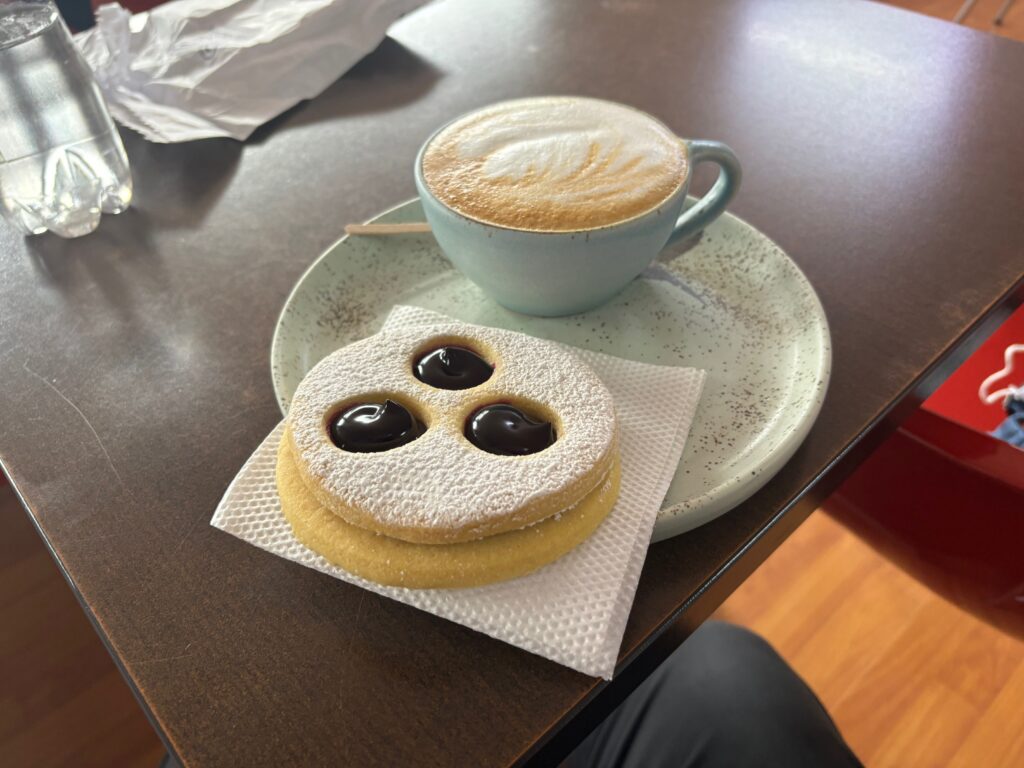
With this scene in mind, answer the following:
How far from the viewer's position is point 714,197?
0.58 m

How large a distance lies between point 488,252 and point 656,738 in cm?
45

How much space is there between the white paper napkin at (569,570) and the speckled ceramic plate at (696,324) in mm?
21

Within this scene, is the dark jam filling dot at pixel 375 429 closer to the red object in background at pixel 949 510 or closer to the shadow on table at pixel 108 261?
the shadow on table at pixel 108 261

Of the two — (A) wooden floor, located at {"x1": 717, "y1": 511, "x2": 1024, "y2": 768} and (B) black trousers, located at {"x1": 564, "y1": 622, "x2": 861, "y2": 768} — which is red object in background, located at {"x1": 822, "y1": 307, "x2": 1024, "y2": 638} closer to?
(B) black trousers, located at {"x1": 564, "y1": 622, "x2": 861, "y2": 768}

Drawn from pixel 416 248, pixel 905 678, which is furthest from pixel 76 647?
pixel 905 678

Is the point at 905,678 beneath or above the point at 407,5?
beneath

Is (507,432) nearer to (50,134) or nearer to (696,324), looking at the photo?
(696,324)

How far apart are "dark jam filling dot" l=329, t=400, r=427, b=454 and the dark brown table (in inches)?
3.1

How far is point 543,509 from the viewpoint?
374 mm

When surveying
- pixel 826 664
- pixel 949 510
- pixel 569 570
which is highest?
pixel 569 570

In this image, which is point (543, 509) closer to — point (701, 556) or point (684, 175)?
point (701, 556)

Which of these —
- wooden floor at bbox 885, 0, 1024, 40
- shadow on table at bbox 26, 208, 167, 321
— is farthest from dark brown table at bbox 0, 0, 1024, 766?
wooden floor at bbox 885, 0, 1024, 40

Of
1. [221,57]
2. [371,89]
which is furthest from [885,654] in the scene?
[221,57]

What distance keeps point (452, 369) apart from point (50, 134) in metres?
0.49
